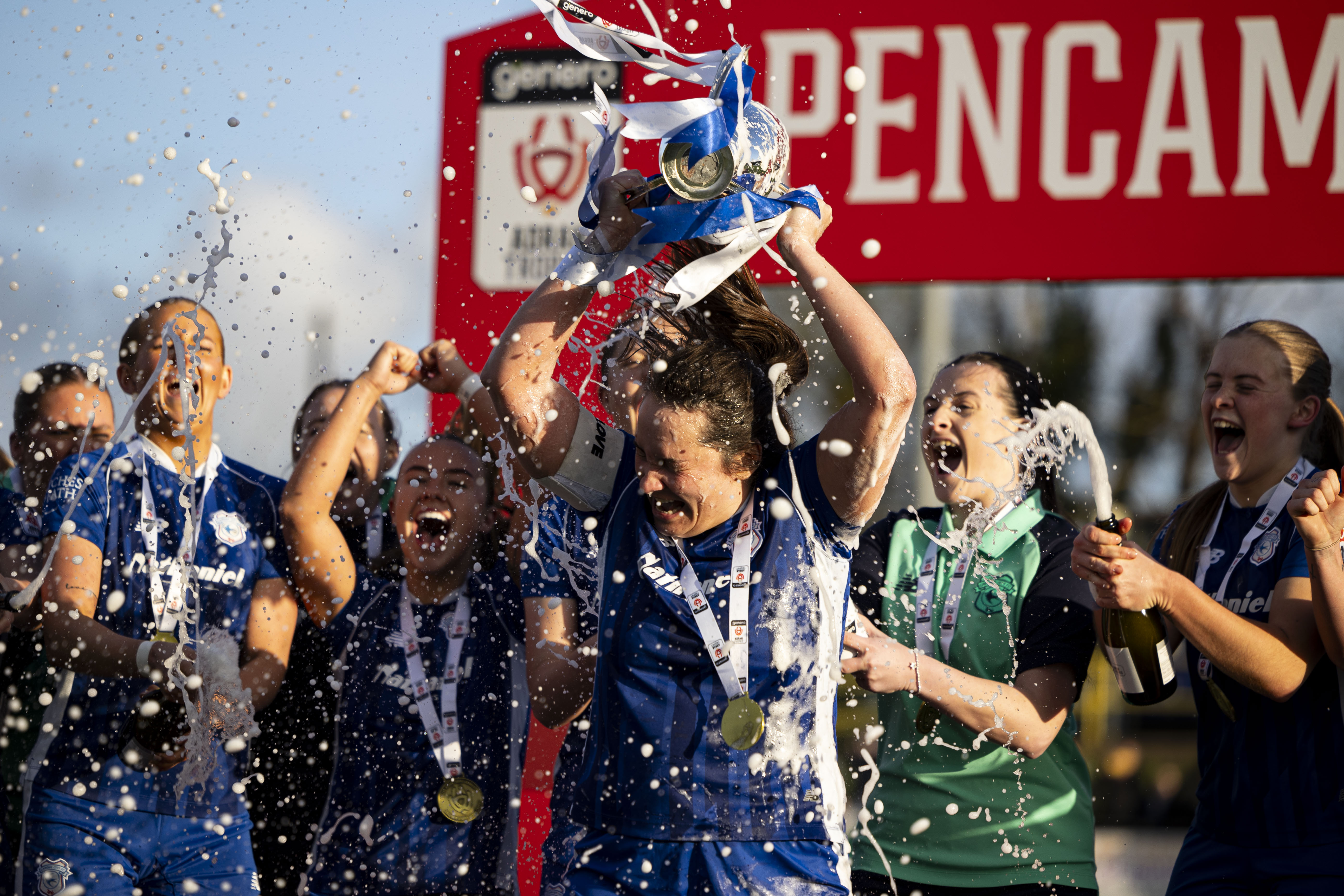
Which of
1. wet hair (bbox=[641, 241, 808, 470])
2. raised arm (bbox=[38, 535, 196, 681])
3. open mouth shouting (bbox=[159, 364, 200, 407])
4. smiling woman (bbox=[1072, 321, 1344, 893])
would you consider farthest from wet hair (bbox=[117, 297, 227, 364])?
smiling woman (bbox=[1072, 321, 1344, 893])

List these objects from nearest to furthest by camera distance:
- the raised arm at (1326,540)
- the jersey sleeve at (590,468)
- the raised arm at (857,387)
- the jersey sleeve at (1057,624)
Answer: the raised arm at (857,387) → the jersey sleeve at (590,468) → the raised arm at (1326,540) → the jersey sleeve at (1057,624)

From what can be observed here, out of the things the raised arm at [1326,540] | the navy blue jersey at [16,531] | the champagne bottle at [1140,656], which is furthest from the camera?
the navy blue jersey at [16,531]

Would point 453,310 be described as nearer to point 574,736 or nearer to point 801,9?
point 801,9

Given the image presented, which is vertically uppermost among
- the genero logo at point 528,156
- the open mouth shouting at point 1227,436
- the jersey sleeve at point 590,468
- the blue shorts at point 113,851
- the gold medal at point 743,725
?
the genero logo at point 528,156

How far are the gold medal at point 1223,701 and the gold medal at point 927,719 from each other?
75 cm

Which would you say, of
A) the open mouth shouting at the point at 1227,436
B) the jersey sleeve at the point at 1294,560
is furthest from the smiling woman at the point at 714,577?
the open mouth shouting at the point at 1227,436

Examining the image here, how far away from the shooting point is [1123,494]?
41.2 feet

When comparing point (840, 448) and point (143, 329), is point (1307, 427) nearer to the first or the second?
point (840, 448)

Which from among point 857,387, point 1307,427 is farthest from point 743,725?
point 1307,427

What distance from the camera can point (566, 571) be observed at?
10.9 ft

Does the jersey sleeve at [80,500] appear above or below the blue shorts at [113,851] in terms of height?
above

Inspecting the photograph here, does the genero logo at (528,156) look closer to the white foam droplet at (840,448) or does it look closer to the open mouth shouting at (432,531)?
the open mouth shouting at (432,531)

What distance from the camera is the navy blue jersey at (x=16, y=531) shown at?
14.8 ft

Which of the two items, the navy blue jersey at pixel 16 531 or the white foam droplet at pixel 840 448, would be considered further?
the navy blue jersey at pixel 16 531
